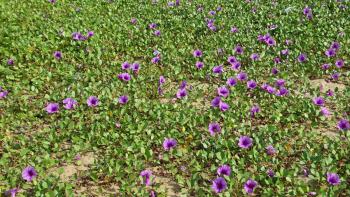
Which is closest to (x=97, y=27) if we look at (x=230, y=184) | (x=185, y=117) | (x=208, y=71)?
(x=208, y=71)

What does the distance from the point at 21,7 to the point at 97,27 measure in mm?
1977

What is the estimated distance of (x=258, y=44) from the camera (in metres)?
6.78

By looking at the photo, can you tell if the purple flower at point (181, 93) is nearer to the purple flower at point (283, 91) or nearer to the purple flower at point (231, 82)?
the purple flower at point (231, 82)

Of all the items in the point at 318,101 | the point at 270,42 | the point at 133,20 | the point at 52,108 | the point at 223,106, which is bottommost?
the point at 52,108

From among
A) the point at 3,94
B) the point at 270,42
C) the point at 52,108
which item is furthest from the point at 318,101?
the point at 3,94

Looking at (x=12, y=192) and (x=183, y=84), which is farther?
(x=183, y=84)

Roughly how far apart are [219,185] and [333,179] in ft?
3.50

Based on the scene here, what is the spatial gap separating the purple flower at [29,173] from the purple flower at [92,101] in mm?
1252

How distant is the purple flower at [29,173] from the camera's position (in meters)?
3.84

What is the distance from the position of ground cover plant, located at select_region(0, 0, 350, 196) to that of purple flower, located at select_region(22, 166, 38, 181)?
20mm

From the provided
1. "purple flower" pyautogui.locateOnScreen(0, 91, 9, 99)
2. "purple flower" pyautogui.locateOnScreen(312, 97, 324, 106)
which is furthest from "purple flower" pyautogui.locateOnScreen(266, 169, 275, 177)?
"purple flower" pyautogui.locateOnScreen(0, 91, 9, 99)

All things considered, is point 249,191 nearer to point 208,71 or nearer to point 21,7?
point 208,71

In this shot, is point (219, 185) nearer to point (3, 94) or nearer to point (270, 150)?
point (270, 150)

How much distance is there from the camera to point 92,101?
4.97 m
